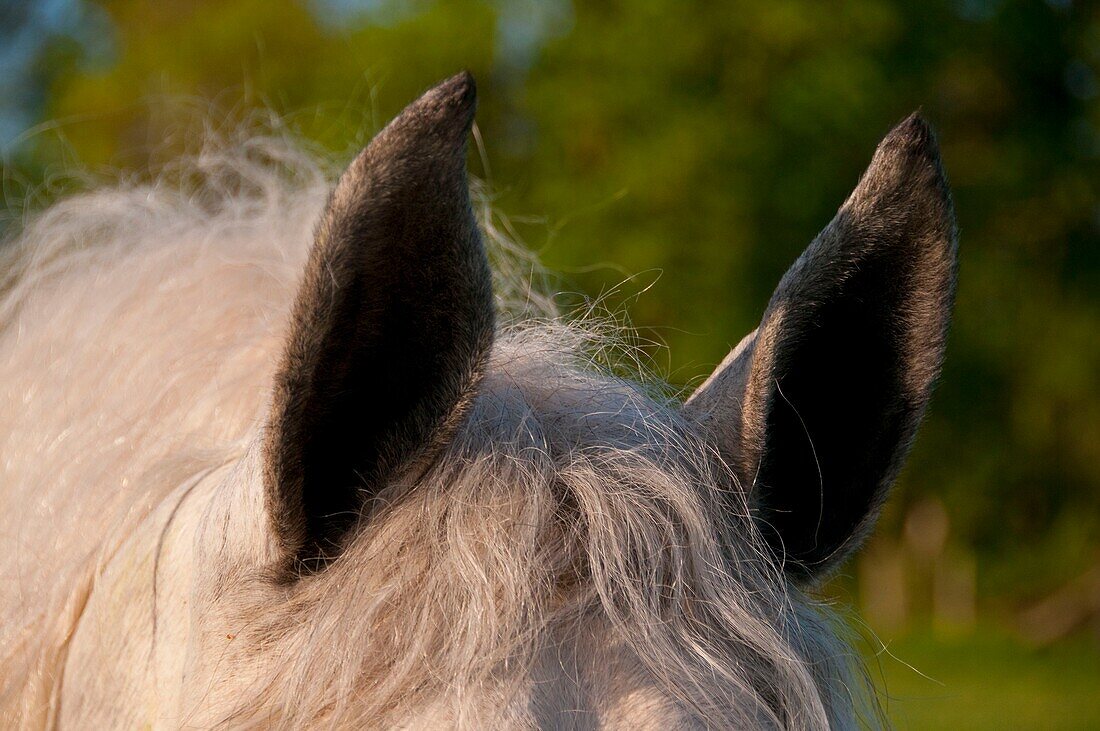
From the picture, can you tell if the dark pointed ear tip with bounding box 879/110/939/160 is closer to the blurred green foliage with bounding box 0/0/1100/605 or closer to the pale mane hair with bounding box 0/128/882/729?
the pale mane hair with bounding box 0/128/882/729

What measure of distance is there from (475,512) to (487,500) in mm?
21

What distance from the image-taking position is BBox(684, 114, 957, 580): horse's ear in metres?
1.39

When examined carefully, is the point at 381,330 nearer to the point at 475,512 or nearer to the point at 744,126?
the point at 475,512

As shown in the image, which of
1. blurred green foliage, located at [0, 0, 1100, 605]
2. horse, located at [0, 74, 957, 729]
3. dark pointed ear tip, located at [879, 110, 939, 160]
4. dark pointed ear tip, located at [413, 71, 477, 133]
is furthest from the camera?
blurred green foliage, located at [0, 0, 1100, 605]

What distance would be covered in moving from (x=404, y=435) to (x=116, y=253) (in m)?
1.32

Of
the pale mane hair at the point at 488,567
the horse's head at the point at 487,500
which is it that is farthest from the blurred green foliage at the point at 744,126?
the horse's head at the point at 487,500

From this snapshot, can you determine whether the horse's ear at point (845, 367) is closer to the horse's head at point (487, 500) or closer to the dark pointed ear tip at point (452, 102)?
the horse's head at point (487, 500)

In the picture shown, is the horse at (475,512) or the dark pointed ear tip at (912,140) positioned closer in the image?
the horse at (475,512)

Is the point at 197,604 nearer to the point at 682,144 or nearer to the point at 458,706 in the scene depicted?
the point at 458,706

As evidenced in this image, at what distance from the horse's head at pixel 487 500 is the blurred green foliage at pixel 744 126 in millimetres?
14008

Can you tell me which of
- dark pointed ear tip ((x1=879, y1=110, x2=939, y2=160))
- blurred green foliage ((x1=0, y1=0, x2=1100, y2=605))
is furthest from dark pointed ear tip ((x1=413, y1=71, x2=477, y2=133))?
blurred green foliage ((x1=0, y1=0, x2=1100, y2=605))

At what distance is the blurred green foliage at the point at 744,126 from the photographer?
17312mm

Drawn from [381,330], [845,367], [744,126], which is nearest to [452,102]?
[381,330]

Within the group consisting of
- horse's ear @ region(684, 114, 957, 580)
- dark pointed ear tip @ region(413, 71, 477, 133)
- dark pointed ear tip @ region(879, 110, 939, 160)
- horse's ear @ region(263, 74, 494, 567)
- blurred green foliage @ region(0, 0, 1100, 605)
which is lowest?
blurred green foliage @ region(0, 0, 1100, 605)
